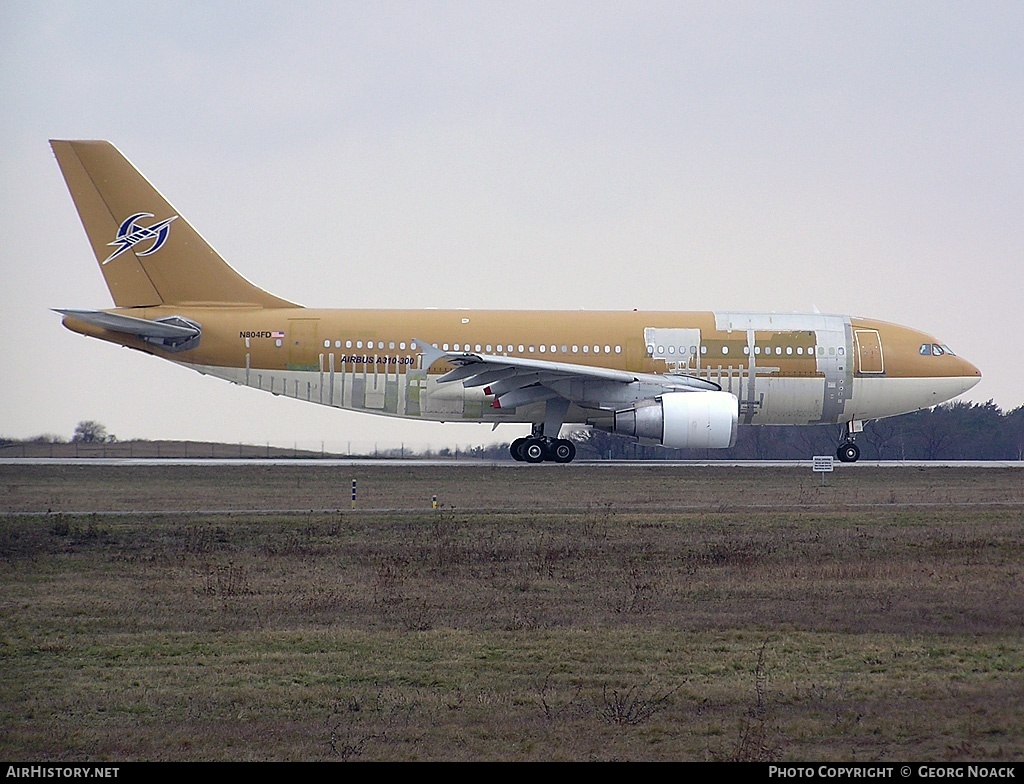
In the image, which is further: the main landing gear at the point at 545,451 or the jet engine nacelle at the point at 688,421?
the main landing gear at the point at 545,451

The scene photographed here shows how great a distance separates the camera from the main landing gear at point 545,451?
109 feet

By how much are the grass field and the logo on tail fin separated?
13331mm

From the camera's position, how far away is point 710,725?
29.8ft

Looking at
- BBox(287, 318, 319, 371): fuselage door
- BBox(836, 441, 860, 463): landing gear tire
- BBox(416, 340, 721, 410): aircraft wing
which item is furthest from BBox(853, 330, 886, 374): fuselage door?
BBox(287, 318, 319, 371): fuselage door

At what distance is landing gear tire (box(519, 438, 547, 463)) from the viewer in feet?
109

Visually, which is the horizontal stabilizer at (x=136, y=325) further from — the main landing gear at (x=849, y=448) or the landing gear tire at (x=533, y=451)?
the main landing gear at (x=849, y=448)

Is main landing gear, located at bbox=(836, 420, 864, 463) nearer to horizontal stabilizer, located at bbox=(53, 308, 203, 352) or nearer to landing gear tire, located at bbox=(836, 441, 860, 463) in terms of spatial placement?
Answer: landing gear tire, located at bbox=(836, 441, 860, 463)

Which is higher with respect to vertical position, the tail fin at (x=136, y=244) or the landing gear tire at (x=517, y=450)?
the tail fin at (x=136, y=244)

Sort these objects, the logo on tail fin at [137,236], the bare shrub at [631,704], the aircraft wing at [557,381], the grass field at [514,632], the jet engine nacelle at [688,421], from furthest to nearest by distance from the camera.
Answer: the logo on tail fin at [137,236], the aircraft wing at [557,381], the jet engine nacelle at [688,421], the bare shrub at [631,704], the grass field at [514,632]

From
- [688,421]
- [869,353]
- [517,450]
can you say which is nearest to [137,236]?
[517,450]

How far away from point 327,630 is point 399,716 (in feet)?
10.2

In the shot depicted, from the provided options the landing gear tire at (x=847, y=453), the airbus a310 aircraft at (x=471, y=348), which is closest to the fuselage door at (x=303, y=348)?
the airbus a310 aircraft at (x=471, y=348)

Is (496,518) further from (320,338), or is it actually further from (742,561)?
(320,338)

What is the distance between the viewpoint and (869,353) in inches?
1351
